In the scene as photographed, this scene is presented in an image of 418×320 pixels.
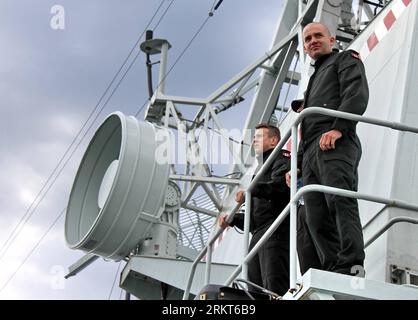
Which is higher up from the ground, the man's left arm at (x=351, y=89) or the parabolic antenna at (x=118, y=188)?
the parabolic antenna at (x=118, y=188)

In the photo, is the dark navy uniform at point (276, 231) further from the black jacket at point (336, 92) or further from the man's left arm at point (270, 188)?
the black jacket at point (336, 92)

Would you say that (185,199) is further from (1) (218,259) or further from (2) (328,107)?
(2) (328,107)

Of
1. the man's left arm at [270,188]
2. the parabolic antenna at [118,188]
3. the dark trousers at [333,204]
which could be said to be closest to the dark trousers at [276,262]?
the man's left arm at [270,188]

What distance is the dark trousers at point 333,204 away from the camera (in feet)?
16.3

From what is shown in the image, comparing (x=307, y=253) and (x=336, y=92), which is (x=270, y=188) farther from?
(x=336, y=92)

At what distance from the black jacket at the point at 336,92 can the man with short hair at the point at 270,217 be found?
631mm

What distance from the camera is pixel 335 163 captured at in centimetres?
516

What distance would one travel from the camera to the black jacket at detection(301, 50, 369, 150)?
5.28 m

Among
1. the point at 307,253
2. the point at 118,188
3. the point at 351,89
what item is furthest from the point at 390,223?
the point at 118,188

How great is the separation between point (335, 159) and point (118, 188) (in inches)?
174

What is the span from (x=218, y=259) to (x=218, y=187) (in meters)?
1.31

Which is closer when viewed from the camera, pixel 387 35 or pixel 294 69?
pixel 387 35
